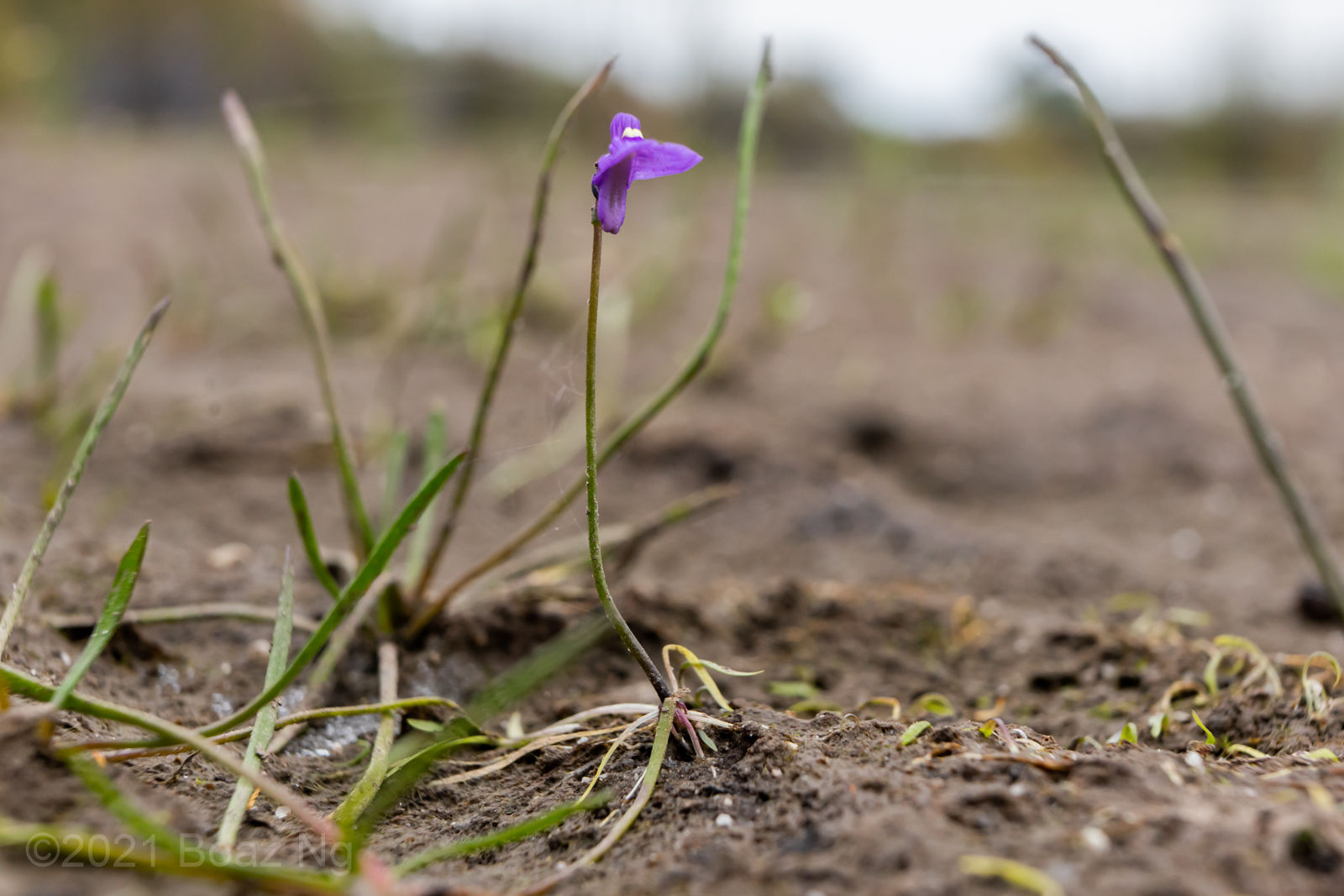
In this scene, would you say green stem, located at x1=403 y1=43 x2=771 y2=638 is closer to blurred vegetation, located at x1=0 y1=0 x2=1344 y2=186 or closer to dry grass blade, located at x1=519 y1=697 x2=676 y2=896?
dry grass blade, located at x1=519 y1=697 x2=676 y2=896

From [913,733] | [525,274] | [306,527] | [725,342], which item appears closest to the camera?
[913,733]

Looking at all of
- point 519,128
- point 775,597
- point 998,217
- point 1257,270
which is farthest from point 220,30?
point 775,597

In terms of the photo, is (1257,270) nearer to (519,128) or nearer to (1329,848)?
(519,128)

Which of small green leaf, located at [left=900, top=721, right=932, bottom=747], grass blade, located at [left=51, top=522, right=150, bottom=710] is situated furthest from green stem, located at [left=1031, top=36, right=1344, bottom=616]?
→ grass blade, located at [left=51, top=522, right=150, bottom=710]

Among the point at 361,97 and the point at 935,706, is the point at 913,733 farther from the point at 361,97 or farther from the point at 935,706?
the point at 361,97

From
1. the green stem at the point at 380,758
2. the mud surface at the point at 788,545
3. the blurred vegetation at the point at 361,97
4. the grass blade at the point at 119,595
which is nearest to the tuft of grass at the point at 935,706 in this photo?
the mud surface at the point at 788,545

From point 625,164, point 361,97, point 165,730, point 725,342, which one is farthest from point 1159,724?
point 361,97
